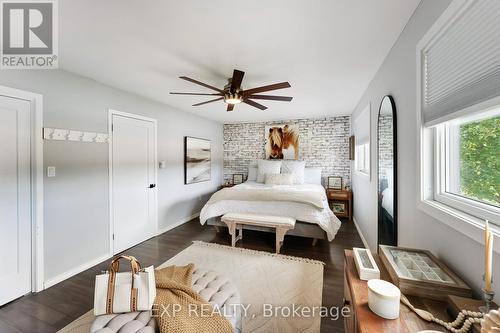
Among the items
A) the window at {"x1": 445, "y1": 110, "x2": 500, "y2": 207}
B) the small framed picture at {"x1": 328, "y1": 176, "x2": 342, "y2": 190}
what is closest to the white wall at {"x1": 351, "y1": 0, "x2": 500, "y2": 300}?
the window at {"x1": 445, "y1": 110, "x2": 500, "y2": 207}

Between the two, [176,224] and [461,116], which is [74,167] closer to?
[176,224]

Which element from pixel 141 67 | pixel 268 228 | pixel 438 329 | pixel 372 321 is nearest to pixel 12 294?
pixel 141 67

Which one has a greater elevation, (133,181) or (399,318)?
(133,181)

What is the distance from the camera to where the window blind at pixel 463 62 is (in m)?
0.82

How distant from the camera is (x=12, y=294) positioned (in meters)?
1.95

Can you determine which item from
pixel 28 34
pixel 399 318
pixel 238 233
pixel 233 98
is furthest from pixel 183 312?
pixel 28 34

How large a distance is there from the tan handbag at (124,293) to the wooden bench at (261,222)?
6.03 ft

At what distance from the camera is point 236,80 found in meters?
2.12

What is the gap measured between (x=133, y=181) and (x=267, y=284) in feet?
8.11

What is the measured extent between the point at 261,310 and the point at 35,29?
116 inches

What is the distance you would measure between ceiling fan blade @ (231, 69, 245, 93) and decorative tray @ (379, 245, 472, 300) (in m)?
1.86

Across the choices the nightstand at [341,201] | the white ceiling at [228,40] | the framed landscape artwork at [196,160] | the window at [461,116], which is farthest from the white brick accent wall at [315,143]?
the window at [461,116]

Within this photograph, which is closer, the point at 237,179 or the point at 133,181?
the point at 133,181

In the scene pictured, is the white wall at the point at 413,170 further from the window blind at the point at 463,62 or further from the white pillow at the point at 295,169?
the white pillow at the point at 295,169
